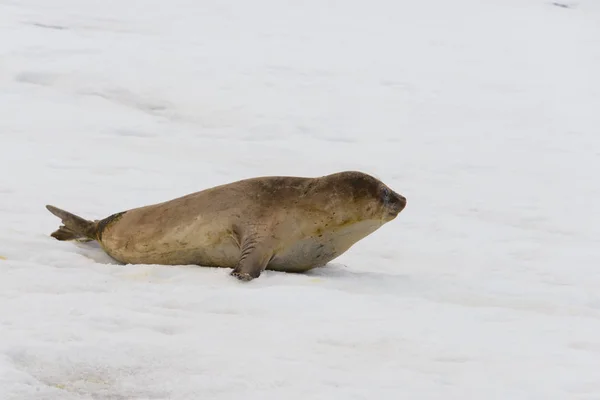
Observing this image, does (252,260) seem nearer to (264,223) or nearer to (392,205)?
(264,223)

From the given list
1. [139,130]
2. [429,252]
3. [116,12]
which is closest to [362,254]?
[429,252]

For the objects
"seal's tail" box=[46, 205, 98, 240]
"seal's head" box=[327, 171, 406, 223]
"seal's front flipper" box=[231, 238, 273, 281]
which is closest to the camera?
"seal's front flipper" box=[231, 238, 273, 281]

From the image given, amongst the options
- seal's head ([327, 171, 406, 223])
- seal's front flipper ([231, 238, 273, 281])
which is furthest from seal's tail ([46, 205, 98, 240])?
seal's head ([327, 171, 406, 223])

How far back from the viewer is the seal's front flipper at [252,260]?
447 centimetres

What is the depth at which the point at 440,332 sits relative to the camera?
3838 millimetres

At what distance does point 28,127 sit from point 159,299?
225 inches

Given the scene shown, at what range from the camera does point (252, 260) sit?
14.9 feet

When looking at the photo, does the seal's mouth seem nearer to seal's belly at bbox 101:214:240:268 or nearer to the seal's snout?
the seal's snout

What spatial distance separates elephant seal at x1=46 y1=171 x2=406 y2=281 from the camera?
479 centimetres

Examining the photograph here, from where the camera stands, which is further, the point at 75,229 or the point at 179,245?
the point at 75,229

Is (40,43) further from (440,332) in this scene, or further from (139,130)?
(440,332)

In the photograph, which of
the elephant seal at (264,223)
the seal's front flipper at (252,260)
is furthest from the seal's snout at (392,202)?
the seal's front flipper at (252,260)

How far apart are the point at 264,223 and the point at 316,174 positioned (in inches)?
176

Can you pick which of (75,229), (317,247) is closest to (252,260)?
(317,247)
